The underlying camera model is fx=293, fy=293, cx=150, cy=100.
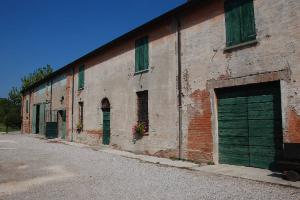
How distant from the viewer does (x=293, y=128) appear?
290 inches

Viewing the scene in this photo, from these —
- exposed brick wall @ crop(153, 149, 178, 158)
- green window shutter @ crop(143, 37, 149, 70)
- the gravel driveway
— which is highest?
green window shutter @ crop(143, 37, 149, 70)

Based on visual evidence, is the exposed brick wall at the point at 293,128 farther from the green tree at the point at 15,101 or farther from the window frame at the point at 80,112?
the green tree at the point at 15,101

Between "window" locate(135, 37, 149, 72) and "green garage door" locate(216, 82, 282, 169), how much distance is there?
4.33 metres

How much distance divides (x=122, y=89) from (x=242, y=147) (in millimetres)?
7209

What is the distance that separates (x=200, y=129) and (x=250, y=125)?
177 centimetres

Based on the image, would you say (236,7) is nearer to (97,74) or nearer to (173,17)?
→ (173,17)

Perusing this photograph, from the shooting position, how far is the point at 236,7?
8.98 meters

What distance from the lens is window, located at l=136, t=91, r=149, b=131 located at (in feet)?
41.8

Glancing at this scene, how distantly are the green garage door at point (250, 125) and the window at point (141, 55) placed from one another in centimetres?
433

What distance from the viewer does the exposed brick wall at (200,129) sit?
31.2ft

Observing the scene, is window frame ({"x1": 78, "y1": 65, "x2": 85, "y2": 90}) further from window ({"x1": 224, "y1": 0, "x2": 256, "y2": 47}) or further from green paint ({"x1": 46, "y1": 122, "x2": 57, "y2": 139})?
window ({"x1": 224, "y1": 0, "x2": 256, "y2": 47})

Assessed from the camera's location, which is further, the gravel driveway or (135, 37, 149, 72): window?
(135, 37, 149, 72): window

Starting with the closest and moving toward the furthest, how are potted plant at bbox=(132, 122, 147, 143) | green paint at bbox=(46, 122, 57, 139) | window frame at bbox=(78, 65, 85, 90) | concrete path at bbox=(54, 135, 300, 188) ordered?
concrete path at bbox=(54, 135, 300, 188) → potted plant at bbox=(132, 122, 147, 143) → window frame at bbox=(78, 65, 85, 90) → green paint at bbox=(46, 122, 57, 139)

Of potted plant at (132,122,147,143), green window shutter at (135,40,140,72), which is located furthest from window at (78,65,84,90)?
potted plant at (132,122,147,143)
